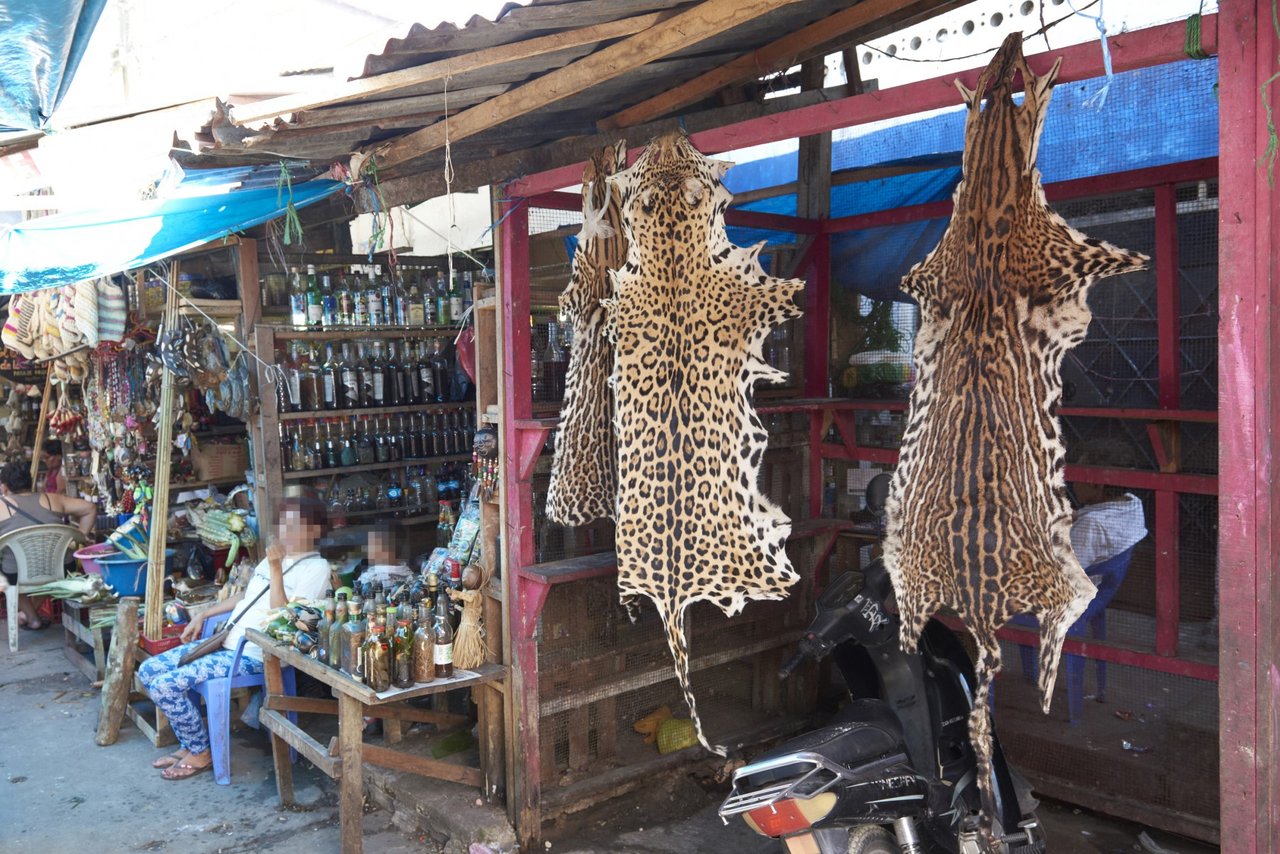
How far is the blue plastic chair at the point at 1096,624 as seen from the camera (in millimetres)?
4152

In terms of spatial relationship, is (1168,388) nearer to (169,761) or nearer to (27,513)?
(169,761)

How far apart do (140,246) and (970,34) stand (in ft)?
22.5

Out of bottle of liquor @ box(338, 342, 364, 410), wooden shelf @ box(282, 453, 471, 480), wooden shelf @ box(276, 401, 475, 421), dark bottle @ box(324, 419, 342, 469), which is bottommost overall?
wooden shelf @ box(282, 453, 471, 480)

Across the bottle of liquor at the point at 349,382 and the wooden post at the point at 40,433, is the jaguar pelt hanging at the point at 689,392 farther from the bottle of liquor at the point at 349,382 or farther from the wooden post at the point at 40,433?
the wooden post at the point at 40,433

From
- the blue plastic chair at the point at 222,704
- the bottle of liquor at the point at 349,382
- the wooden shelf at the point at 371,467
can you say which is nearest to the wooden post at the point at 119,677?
the blue plastic chair at the point at 222,704

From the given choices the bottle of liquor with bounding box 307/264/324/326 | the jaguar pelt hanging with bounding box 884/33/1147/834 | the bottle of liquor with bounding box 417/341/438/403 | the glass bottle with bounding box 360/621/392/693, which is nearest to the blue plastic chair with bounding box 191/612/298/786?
the glass bottle with bounding box 360/621/392/693

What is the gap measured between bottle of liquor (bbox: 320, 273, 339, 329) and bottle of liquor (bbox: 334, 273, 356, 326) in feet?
0.08

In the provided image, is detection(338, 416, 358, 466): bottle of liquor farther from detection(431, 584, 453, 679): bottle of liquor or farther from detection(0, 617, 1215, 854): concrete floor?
detection(431, 584, 453, 679): bottle of liquor

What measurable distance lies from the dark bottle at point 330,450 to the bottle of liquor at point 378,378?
326mm

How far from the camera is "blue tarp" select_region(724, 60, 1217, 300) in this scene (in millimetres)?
4203

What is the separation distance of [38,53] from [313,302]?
101 inches

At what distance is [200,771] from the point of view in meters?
5.14

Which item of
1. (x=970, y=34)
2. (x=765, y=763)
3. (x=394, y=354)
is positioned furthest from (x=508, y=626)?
(x=970, y=34)

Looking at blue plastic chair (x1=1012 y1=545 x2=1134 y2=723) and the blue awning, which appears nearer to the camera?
blue plastic chair (x1=1012 y1=545 x2=1134 y2=723)
